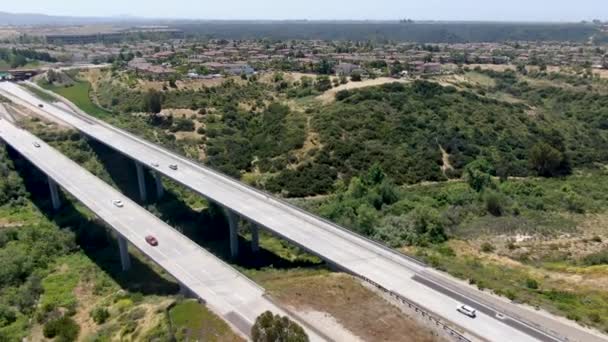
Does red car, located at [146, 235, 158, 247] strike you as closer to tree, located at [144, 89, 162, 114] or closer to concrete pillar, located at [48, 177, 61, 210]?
concrete pillar, located at [48, 177, 61, 210]

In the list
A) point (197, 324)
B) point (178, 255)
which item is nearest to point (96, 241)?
point (178, 255)

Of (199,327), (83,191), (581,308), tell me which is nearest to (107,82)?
(83,191)

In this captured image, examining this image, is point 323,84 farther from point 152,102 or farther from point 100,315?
point 100,315

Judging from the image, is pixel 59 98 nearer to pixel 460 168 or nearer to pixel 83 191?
pixel 83 191

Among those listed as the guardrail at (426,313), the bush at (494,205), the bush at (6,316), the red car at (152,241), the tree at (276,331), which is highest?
the tree at (276,331)

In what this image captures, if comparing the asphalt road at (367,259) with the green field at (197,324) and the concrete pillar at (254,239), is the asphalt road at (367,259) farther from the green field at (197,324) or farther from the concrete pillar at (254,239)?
the green field at (197,324)

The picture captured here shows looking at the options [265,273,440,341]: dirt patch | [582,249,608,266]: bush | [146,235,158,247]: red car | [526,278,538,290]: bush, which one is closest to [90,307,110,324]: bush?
[146,235,158,247]: red car

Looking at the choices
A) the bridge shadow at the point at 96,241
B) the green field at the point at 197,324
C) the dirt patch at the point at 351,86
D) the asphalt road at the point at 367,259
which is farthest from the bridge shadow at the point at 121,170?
the dirt patch at the point at 351,86
